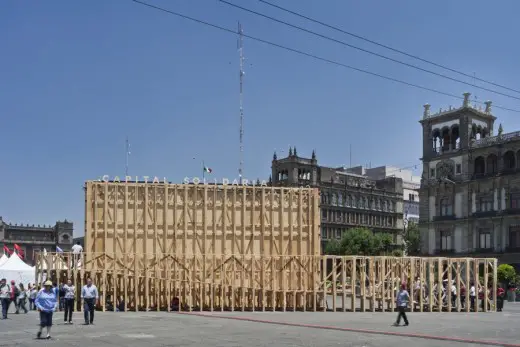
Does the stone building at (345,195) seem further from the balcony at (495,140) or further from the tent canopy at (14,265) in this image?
the tent canopy at (14,265)

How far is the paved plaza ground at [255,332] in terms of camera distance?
18.6m

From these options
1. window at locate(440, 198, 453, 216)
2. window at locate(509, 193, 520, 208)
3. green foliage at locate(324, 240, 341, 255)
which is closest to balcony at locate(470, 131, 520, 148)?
window at locate(509, 193, 520, 208)

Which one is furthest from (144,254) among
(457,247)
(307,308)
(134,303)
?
(457,247)

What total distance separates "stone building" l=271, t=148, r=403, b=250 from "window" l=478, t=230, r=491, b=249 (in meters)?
27.2

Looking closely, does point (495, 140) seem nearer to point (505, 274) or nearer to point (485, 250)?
point (485, 250)

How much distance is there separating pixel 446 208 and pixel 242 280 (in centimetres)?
5280

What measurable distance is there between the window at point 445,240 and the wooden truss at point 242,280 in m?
44.7

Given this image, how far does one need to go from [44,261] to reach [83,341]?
14.7 m

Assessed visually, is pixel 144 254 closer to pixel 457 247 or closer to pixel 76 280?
pixel 76 280

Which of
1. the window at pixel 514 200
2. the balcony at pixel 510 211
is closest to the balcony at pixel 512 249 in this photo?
the balcony at pixel 510 211

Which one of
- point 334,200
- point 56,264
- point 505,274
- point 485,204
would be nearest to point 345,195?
point 334,200

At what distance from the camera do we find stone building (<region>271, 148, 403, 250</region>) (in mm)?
100250

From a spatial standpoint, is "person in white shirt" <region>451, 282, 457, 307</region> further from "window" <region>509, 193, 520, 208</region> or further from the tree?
the tree

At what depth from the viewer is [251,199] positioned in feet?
117
